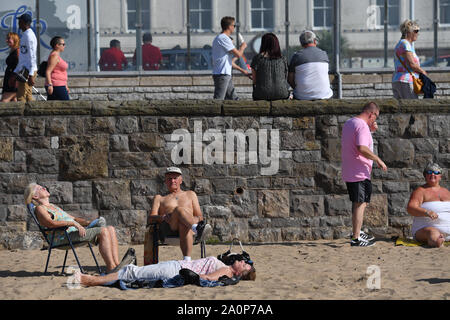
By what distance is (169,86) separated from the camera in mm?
14500

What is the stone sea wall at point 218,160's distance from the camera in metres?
10.7

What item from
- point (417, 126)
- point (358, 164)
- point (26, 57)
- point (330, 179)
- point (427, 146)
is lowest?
point (330, 179)

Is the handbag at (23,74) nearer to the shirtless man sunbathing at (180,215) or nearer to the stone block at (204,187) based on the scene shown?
the stone block at (204,187)

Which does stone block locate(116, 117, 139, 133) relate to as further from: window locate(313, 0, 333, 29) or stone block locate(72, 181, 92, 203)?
window locate(313, 0, 333, 29)

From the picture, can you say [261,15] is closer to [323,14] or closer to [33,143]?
[323,14]

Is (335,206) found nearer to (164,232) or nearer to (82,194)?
(164,232)

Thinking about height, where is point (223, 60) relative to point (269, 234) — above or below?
above

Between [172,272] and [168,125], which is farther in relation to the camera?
[168,125]

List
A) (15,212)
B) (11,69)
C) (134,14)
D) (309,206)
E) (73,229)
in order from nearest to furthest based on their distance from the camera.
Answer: (73,229)
(15,212)
(309,206)
(11,69)
(134,14)

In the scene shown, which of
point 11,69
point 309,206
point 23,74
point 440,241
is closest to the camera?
point 440,241

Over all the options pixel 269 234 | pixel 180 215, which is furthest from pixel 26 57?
pixel 180 215

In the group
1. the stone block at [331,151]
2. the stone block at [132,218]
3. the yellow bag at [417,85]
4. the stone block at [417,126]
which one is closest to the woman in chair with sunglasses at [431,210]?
the stone block at [417,126]

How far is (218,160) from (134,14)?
4283 mm

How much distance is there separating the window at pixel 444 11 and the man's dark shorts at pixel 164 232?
7101 mm
